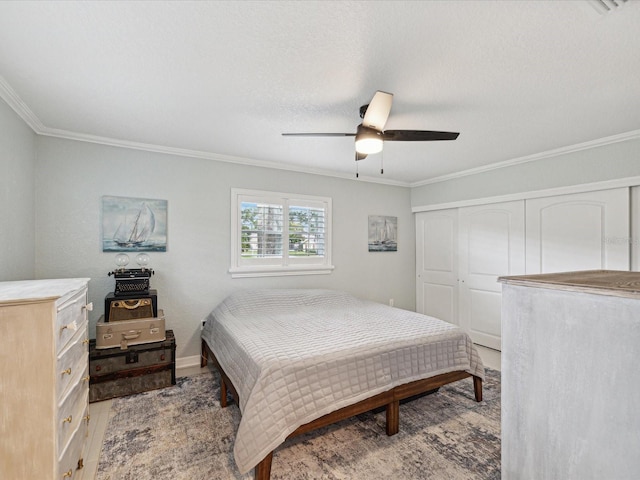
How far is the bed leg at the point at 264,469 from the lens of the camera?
172 cm

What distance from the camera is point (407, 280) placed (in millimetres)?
5207

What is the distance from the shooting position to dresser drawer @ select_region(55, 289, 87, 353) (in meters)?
1.44

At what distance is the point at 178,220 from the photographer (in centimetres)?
345

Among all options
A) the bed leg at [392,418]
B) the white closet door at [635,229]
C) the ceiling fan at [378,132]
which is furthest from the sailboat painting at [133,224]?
the white closet door at [635,229]

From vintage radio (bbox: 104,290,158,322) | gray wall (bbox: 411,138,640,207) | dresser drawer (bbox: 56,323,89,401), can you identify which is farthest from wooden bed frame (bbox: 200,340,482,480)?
gray wall (bbox: 411,138,640,207)

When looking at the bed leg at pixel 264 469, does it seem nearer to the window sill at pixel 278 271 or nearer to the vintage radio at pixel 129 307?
the vintage radio at pixel 129 307

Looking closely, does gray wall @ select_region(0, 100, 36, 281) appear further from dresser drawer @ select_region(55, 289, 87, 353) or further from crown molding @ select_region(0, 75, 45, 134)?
dresser drawer @ select_region(55, 289, 87, 353)

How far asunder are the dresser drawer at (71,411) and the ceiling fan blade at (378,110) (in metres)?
2.32

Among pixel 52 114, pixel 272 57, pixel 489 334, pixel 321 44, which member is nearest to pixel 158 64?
pixel 272 57

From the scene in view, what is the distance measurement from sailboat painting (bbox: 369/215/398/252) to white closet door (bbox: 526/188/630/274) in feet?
6.08

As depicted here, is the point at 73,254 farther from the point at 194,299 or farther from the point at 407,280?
the point at 407,280

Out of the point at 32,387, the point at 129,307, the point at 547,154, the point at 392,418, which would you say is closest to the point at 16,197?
the point at 129,307

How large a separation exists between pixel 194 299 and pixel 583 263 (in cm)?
425

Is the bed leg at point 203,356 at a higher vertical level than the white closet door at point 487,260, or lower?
lower
